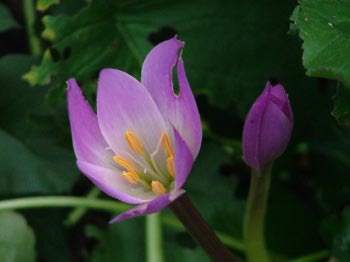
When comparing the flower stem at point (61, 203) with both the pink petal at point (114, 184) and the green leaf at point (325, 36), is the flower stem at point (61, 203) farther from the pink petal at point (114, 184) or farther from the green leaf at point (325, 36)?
the green leaf at point (325, 36)

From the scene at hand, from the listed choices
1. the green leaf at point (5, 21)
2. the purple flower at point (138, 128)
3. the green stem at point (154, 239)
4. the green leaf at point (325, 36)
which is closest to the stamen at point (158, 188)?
the purple flower at point (138, 128)

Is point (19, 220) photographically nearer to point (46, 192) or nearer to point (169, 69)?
point (46, 192)

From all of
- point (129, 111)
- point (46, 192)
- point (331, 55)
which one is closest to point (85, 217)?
point (46, 192)

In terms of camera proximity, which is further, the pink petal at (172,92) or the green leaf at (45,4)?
the green leaf at (45,4)

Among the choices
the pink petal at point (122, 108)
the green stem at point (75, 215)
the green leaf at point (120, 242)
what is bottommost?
the green stem at point (75, 215)

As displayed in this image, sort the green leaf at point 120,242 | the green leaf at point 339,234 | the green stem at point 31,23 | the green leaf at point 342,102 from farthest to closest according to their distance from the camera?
1. the green stem at point 31,23
2. the green leaf at point 120,242
3. the green leaf at point 339,234
4. the green leaf at point 342,102
